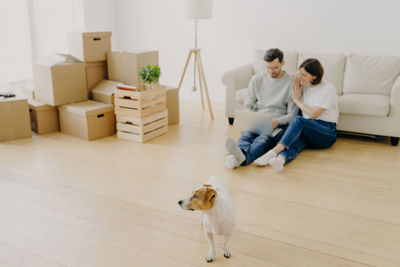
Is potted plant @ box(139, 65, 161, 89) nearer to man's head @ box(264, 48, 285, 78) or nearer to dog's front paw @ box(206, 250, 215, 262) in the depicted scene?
man's head @ box(264, 48, 285, 78)

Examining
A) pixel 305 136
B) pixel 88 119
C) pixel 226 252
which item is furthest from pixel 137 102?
pixel 226 252

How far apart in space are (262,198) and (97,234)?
3.42ft

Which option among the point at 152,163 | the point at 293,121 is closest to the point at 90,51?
the point at 152,163

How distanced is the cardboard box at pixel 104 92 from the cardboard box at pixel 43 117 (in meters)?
0.41

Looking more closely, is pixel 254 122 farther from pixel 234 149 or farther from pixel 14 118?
pixel 14 118

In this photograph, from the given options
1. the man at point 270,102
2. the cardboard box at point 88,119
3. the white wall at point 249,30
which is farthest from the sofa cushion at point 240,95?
the cardboard box at point 88,119

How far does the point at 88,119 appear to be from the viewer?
3.59 metres

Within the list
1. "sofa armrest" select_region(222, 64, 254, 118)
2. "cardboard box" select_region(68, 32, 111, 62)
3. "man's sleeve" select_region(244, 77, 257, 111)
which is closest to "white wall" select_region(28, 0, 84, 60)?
"cardboard box" select_region(68, 32, 111, 62)

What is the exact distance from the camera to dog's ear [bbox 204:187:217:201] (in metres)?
1.74

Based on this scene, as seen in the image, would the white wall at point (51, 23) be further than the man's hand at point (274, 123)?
Yes

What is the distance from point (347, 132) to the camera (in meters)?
3.85

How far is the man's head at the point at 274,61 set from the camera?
3.20 metres

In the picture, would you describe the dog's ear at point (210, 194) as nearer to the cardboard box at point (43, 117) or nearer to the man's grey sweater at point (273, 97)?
the man's grey sweater at point (273, 97)

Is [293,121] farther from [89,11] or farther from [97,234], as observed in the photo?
[89,11]
